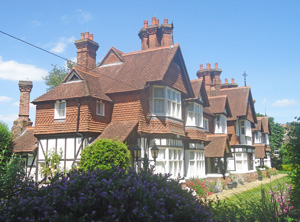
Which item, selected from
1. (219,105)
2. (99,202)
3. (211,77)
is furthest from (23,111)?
(99,202)

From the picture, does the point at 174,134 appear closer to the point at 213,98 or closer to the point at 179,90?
the point at 179,90

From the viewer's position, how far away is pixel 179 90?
21.7m

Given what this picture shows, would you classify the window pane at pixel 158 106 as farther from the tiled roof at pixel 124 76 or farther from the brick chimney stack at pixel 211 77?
the brick chimney stack at pixel 211 77

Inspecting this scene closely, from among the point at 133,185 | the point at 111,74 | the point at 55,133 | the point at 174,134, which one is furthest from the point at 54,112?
the point at 133,185

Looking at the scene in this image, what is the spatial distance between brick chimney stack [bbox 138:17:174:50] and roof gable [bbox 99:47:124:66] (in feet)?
8.81

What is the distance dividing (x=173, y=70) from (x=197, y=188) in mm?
8292

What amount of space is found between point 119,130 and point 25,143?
9.56m

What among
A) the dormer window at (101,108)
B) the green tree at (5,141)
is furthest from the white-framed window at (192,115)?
the green tree at (5,141)

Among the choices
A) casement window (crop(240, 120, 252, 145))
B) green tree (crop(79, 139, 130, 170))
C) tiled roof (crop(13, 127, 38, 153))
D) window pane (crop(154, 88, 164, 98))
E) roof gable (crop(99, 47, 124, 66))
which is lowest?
green tree (crop(79, 139, 130, 170))

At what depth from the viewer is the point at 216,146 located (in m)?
28.1

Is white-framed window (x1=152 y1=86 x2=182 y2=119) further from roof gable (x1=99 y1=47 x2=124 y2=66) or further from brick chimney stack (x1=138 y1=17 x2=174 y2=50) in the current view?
brick chimney stack (x1=138 y1=17 x2=174 y2=50)

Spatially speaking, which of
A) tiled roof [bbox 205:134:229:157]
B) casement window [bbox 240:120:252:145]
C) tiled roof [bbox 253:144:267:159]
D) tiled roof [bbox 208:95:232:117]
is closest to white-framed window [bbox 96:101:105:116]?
tiled roof [bbox 205:134:229:157]

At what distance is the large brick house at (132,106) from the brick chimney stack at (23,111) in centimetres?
540

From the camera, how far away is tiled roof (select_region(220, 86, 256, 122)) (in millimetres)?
35228
